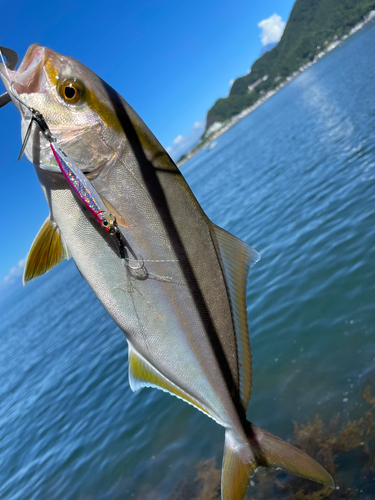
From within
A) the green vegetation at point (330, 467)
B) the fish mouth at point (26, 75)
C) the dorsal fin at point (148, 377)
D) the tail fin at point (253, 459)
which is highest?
the fish mouth at point (26, 75)

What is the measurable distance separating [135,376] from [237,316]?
0.77m

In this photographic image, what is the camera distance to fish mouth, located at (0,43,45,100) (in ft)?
6.42

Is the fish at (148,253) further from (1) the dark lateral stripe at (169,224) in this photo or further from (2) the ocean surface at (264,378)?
(2) the ocean surface at (264,378)

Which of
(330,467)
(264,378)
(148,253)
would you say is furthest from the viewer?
(264,378)

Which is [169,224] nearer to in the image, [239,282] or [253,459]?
[239,282]

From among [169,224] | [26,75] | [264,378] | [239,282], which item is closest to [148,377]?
[239,282]

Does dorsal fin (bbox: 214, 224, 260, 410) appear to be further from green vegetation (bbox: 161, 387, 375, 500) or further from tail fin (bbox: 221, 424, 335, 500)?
green vegetation (bbox: 161, 387, 375, 500)

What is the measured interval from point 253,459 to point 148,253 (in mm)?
1468

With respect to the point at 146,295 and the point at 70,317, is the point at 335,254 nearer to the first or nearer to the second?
the point at 146,295

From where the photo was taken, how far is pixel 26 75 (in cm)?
198

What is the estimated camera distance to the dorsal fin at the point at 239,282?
2.32 m

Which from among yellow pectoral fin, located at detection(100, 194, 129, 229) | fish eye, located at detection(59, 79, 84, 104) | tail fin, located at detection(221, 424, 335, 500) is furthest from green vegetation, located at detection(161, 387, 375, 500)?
fish eye, located at detection(59, 79, 84, 104)

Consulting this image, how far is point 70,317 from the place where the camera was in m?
25.4

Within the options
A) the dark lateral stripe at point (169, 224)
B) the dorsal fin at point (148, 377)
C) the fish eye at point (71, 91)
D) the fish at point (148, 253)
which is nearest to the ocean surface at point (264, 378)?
the fish at point (148, 253)
